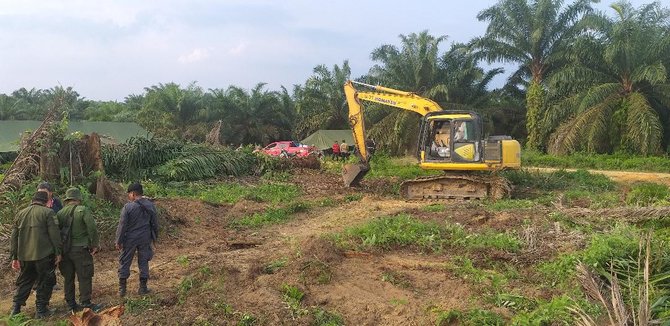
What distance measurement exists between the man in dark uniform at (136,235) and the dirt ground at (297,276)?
11.2 inches

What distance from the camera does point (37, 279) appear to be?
6430 mm

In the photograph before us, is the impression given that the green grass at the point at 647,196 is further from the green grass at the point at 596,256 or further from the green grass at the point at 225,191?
the green grass at the point at 225,191

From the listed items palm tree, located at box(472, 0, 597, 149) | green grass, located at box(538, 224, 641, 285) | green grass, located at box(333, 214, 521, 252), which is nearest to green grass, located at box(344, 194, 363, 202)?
green grass, located at box(333, 214, 521, 252)

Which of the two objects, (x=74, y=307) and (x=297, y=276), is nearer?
(x=74, y=307)

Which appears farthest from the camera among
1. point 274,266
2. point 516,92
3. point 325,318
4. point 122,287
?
point 516,92

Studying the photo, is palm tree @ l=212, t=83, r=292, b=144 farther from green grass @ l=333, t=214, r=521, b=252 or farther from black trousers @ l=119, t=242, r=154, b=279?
black trousers @ l=119, t=242, r=154, b=279

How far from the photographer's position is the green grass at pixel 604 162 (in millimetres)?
22625

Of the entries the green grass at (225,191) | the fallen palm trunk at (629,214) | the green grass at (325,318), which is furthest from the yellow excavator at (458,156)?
the green grass at (325,318)

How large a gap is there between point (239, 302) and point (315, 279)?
1.01m

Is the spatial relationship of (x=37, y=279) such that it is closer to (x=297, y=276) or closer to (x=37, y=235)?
(x=37, y=235)

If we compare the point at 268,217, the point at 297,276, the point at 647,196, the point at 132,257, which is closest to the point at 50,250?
the point at 132,257

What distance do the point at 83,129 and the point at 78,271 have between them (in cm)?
2345

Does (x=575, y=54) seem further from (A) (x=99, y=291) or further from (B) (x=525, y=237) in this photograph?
(A) (x=99, y=291)

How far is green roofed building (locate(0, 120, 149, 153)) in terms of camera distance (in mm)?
24192
